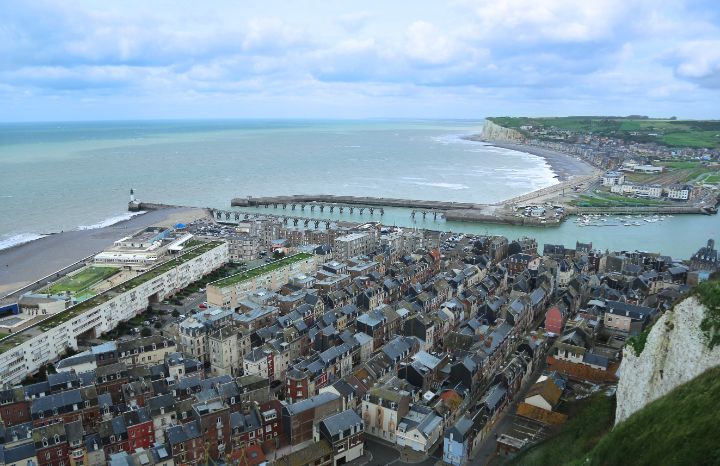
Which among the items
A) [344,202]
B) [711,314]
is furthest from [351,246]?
[711,314]

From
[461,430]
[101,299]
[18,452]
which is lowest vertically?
[461,430]

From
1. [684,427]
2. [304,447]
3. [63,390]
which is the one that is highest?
[684,427]

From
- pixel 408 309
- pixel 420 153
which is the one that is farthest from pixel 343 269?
pixel 420 153

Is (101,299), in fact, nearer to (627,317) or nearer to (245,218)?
(627,317)

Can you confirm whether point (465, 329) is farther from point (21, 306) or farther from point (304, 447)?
point (21, 306)

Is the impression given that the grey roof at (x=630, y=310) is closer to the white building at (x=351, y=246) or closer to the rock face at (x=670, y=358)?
the rock face at (x=670, y=358)

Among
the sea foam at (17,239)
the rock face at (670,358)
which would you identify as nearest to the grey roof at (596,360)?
the rock face at (670,358)
